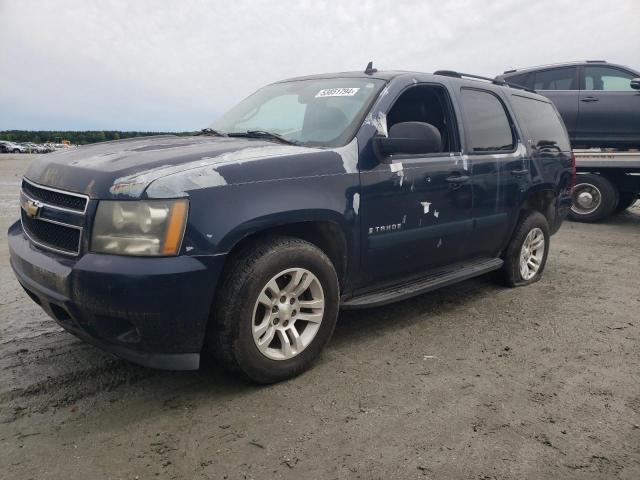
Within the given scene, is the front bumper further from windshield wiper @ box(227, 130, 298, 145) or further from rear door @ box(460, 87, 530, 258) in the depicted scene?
rear door @ box(460, 87, 530, 258)

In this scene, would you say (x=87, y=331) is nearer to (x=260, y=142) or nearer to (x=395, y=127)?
(x=260, y=142)

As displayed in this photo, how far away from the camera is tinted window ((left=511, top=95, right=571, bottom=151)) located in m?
4.91

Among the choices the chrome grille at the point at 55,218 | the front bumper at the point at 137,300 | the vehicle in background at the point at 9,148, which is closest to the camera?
the front bumper at the point at 137,300

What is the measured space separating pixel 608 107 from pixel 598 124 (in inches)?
12.0

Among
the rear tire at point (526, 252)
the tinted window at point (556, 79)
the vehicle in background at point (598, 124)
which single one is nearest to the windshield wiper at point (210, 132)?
the rear tire at point (526, 252)

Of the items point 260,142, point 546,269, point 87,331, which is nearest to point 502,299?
point 546,269

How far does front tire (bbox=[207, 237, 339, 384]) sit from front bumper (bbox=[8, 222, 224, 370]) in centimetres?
13

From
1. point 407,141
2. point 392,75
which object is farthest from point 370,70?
point 407,141

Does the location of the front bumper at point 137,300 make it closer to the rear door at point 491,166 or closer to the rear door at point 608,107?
the rear door at point 491,166

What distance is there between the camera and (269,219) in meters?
2.77

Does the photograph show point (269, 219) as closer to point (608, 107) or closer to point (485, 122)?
point (485, 122)

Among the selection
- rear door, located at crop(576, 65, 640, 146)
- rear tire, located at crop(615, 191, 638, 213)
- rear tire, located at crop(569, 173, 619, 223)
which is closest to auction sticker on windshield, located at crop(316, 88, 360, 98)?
rear tire, located at crop(569, 173, 619, 223)

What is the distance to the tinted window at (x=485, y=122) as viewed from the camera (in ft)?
13.8

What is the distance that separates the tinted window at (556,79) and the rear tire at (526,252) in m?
5.12
